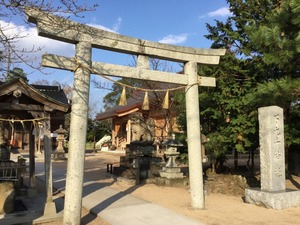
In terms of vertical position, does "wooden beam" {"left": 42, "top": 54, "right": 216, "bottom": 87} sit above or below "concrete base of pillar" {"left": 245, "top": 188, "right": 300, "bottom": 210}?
above

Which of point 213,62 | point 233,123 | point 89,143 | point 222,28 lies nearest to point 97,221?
point 213,62

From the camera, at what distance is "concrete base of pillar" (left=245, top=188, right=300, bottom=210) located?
7.72 m

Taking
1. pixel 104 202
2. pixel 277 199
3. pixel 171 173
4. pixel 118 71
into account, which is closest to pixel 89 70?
pixel 118 71

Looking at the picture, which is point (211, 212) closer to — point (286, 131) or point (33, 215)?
point (33, 215)

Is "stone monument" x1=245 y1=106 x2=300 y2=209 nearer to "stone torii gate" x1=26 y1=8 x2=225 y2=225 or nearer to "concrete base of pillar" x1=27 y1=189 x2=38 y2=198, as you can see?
"stone torii gate" x1=26 y1=8 x2=225 y2=225

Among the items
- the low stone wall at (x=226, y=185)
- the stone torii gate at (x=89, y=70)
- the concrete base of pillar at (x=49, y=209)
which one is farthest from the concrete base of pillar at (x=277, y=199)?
the concrete base of pillar at (x=49, y=209)

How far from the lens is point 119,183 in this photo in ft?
40.9

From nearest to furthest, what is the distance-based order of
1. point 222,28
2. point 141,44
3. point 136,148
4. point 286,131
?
point 141,44 < point 286,131 < point 222,28 < point 136,148

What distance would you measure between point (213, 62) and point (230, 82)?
140 inches

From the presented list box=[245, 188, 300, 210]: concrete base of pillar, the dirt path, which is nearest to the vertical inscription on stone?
box=[245, 188, 300, 210]: concrete base of pillar

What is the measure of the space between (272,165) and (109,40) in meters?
5.22

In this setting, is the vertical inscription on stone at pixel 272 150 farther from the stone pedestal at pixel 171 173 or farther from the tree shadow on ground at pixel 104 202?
the stone pedestal at pixel 171 173

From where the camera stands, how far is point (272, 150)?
329 inches

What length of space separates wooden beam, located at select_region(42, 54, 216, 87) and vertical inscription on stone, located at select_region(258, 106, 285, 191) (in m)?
1.81
